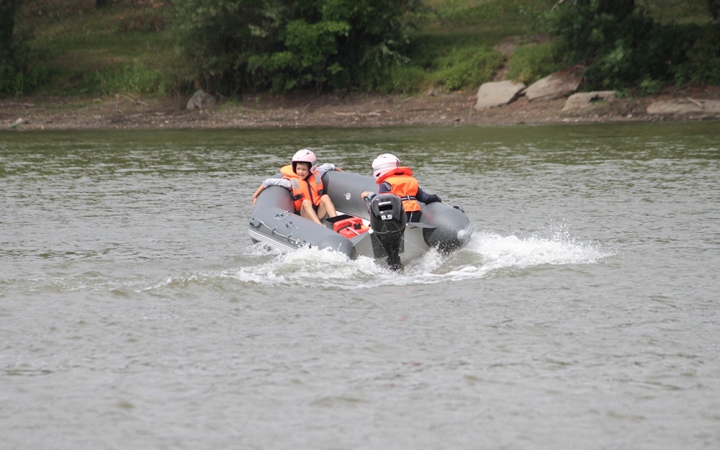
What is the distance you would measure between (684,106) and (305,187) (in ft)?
49.1

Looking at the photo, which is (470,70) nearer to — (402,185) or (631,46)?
(631,46)

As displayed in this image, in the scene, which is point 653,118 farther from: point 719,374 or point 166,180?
point 719,374

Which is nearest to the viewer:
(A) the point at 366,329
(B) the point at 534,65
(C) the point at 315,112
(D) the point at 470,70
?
(A) the point at 366,329

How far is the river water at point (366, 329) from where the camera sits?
15.7ft

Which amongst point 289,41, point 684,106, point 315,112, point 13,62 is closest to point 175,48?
point 289,41

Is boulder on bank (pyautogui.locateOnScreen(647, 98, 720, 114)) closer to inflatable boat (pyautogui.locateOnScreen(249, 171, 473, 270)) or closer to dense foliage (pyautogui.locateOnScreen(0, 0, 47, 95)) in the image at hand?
inflatable boat (pyautogui.locateOnScreen(249, 171, 473, 270))

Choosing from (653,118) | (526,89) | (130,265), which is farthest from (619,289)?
(526,89)

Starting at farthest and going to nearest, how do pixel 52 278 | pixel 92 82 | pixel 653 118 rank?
pixel 92 82 < pixel 653 118 < pixel 52 278

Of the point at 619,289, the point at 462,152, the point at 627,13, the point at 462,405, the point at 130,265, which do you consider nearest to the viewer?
the point at 462,405

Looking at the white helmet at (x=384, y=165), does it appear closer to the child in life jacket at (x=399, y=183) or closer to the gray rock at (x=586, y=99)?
the child in life jacket at (x=399, y=183)

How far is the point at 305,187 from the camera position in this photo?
9492 millimetres

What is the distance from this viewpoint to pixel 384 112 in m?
Result: 24.9

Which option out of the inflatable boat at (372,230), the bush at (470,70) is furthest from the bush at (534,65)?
the inflatable boat at (372,230)

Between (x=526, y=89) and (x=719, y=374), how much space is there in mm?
19304
